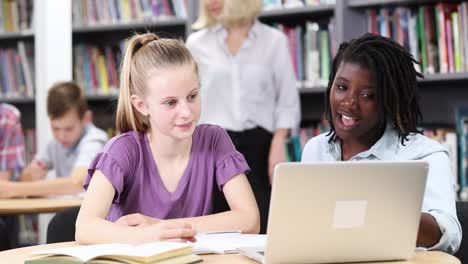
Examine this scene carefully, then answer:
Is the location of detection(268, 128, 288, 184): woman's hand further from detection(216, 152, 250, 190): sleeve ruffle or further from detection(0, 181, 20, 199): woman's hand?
detection(216, 152, 250, 190): sleeve ruffle

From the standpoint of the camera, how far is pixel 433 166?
5.72 feet

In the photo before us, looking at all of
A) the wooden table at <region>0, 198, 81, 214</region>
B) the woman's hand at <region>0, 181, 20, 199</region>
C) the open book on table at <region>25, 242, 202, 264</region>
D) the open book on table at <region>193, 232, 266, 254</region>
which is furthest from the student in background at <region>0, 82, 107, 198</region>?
the open book on table at <region>25, 242, 202, 264</region>

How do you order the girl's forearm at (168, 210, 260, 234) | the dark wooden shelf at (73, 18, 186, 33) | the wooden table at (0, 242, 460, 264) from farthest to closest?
1. the dark wooden shelf at (73, 18, 186, 33)
2. the girl's forearm at (168, 210, 260, 234)
3. the wooden table at (0, 242, 460, 264)

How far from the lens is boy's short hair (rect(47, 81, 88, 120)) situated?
377 centimetres

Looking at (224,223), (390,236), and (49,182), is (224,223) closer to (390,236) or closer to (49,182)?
(390,236)

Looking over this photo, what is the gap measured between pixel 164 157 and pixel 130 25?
2600 millimetres

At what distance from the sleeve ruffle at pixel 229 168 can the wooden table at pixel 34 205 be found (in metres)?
0.98

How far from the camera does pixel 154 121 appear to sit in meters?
1.98

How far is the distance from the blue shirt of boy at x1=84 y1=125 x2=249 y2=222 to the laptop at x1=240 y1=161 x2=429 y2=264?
23.8 inches

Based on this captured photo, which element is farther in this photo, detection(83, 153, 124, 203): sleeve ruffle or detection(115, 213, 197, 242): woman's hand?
detection(83, 153, 124, 203): sleeve ruffle

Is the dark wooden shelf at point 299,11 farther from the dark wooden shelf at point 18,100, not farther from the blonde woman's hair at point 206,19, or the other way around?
the dark wooden shelf at point 18,100

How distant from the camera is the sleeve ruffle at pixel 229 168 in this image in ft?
6.59

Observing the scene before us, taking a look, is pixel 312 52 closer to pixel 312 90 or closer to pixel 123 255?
pixel 312 90

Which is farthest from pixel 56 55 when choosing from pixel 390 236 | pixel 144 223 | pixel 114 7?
pixel 390 236
